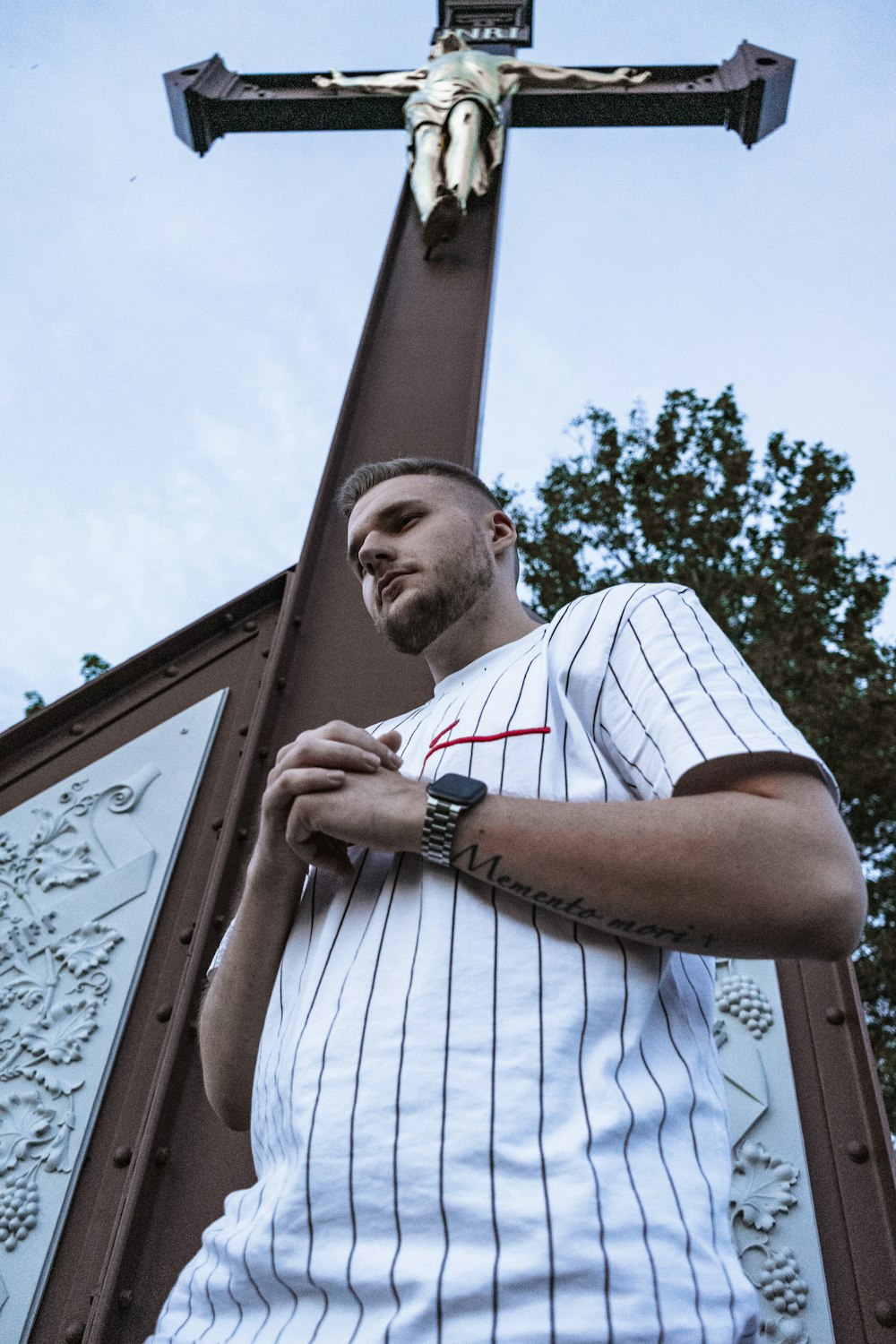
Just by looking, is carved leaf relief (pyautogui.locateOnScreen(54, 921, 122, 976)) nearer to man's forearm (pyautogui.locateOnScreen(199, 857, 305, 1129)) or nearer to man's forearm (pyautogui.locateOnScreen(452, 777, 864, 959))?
man's forearm (pyautogui.locateOnScreen(199, 857, 305, 1129))

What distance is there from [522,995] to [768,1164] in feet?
3.53

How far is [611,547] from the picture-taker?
9.69 m

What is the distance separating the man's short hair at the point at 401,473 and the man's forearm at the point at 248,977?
84 cm

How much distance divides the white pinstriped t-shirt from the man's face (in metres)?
0.35

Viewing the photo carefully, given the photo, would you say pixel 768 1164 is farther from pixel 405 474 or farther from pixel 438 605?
pixel 405 474

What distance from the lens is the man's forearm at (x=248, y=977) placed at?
132 cm

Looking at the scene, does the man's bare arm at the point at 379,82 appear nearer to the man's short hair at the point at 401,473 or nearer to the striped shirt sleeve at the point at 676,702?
the man's short hair at the point at 401,473

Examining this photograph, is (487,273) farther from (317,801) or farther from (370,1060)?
(370,1060)

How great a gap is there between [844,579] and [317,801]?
9084mm

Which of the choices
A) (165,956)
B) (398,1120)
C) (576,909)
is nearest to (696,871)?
(576,909)

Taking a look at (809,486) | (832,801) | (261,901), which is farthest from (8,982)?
(809,486)

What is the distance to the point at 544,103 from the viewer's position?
4.67m

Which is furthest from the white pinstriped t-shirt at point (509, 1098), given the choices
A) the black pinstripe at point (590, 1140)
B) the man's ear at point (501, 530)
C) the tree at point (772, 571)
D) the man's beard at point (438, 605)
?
the tree at point (772, 571)

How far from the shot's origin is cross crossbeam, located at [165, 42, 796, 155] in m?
4.55
